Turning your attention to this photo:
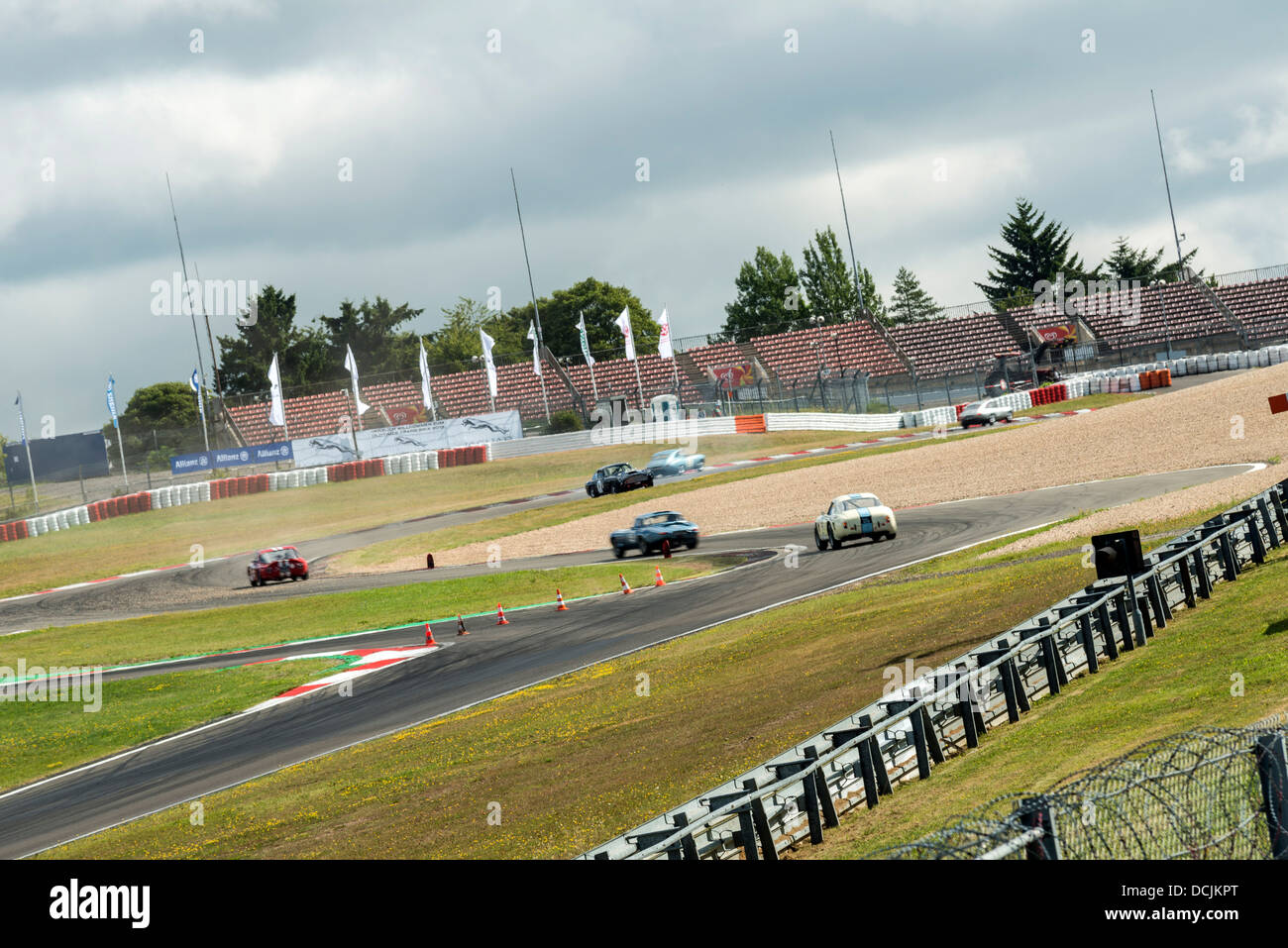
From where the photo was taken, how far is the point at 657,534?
38.2m

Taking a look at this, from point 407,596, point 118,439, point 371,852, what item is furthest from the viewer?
point 118,439

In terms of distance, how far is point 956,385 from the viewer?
7288 cm

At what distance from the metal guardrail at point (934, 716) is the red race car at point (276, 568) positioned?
34.7 m

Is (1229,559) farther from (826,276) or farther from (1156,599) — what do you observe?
(826,276)

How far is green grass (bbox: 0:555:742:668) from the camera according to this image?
34125 mm

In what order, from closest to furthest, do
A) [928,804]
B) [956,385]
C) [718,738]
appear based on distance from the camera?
[928,804] → [718,738] → [956,385]

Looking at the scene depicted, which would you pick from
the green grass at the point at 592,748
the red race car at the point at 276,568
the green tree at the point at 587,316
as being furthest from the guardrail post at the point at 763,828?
the green tree at the point at 587,316

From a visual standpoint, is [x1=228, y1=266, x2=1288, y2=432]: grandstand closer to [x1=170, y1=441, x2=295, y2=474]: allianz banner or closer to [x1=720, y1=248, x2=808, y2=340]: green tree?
[x1=170, y1=441, x2=295, y2=474]: allianz banner

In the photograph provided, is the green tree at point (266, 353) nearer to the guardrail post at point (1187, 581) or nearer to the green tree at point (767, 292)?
the green tree at point (767, 292)

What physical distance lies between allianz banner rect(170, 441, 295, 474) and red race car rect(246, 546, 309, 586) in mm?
36126

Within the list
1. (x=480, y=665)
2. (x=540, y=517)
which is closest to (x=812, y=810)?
(x=480, y=665)

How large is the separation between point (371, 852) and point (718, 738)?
440cm
